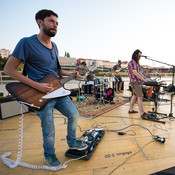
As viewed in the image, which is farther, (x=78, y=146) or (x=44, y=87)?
(x=78, y=146)

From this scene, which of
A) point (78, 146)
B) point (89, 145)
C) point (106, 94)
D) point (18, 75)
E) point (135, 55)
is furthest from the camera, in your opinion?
point (106, 94)

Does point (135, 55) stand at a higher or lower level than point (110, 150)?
higher

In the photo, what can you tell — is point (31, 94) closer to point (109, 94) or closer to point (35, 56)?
point (35, 56)

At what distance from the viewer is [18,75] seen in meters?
1.16

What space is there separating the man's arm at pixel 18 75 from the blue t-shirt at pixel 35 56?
2.3 inches

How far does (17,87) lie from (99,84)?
Result: 131 inches

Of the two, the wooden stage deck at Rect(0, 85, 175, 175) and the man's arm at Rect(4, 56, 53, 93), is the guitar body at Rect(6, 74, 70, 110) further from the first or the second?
the wooden stage deck at Rect(0, 85, 175, 175)

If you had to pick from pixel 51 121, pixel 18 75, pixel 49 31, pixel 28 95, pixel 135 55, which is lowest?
pixel 51 121

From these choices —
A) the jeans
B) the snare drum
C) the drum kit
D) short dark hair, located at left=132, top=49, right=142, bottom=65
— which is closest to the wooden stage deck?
the jeans

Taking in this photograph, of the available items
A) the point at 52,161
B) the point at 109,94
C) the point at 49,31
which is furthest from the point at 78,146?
the point at 109,94

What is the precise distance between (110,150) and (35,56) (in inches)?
60.1

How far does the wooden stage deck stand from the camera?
4.36 ft

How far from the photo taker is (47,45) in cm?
135

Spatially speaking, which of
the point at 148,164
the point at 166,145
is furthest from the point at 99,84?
the point at 148,164
